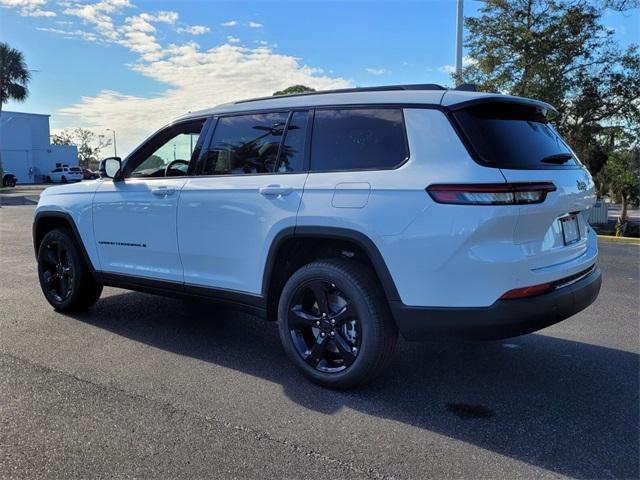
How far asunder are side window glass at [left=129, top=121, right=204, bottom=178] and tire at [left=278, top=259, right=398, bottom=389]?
1609mm

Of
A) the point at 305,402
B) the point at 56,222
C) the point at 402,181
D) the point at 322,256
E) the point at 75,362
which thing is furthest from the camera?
the point at 56,222

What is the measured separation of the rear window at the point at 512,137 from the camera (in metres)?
3.35

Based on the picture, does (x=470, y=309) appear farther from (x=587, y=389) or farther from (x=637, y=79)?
(x=637, y=79)

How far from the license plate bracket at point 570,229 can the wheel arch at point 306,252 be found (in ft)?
3.70

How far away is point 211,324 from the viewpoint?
17.7 feet

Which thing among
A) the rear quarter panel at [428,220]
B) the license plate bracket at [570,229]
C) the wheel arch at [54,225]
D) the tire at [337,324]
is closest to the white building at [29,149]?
the wheel arch at [54,225]

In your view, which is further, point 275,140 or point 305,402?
point 275,140

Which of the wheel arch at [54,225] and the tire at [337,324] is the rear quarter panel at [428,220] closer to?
the tire at [337,324]

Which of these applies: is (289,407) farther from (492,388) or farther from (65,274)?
(65,274)

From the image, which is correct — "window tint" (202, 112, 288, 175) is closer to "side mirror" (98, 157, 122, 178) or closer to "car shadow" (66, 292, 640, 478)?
"side mirror" (98, 157, 122, 178)

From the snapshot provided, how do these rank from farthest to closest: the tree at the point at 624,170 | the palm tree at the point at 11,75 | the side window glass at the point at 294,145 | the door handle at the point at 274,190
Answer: the palm tree at the point at 11,75 < the tree at the point at 624,170 < the side window glass at the point at 294,145 < the door handle at the point at 274,190

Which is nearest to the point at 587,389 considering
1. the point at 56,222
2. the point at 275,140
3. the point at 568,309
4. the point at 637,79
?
the point at 568,309

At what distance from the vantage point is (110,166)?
17.1 ft

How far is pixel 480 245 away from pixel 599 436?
1.23 metres
